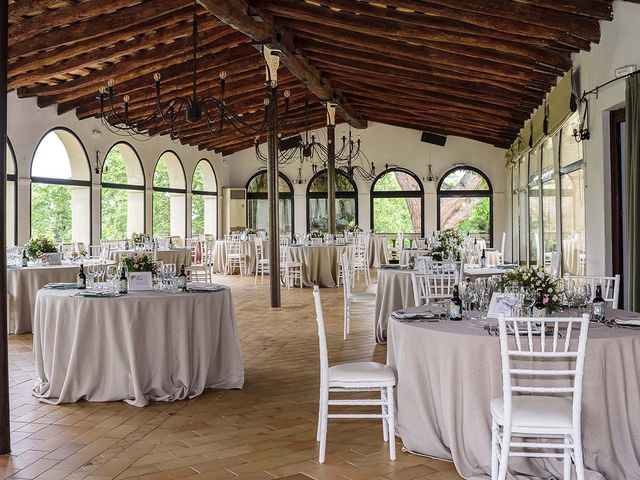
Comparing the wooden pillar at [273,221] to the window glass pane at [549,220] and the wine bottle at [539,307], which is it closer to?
the window glass pane at [549,220]

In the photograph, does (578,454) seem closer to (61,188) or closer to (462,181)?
(61,188)

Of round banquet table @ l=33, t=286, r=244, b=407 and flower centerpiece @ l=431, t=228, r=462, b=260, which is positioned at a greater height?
flower centerpiece @ l=431, t=228, r=462, b=260

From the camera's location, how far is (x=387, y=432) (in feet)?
12.7

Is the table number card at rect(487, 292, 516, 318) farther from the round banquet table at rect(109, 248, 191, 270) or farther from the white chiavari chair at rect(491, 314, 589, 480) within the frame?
the round banquet table at rect(109, 248, 191, 270)

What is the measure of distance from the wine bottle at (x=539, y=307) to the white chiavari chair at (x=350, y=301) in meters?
3.41

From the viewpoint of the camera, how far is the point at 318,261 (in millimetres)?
12586

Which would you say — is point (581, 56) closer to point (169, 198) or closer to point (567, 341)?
point (567, 341)

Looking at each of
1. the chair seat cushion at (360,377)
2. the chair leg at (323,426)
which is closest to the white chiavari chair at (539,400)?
the chair seat cushion at (360,377)

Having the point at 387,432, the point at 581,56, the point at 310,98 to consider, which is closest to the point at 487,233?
the point at 310,98

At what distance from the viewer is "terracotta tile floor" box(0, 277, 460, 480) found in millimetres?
3391

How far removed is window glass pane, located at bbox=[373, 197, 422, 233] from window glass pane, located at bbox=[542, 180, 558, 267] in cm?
664

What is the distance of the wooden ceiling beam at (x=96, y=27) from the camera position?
8.22 m

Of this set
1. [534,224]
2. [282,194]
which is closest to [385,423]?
[534,224]

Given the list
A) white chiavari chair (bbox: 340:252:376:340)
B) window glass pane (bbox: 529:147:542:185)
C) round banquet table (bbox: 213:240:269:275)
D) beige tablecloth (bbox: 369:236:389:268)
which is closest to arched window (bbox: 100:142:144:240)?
round banquet table (bbox: 213:240:269:275)
